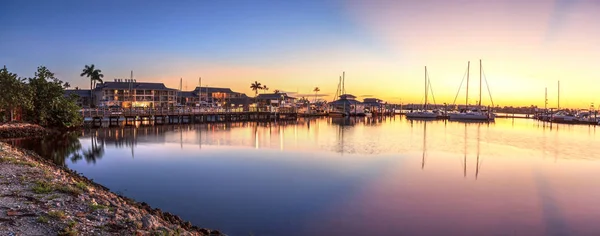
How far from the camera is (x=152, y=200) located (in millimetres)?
15242

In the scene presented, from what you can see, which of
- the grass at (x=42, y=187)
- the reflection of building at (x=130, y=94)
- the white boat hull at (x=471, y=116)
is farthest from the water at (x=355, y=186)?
the reflection of building at (x=130, y=94)

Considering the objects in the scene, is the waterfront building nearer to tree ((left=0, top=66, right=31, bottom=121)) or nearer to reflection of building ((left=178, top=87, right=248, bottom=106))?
reflection of building ((left=178, top=87, right=248, bottom=106))

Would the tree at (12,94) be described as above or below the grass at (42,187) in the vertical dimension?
above

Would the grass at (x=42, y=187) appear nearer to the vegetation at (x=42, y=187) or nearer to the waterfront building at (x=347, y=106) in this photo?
the vegetation at (x=42, y=187)

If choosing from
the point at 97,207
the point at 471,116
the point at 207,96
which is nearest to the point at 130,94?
the point at 207,96

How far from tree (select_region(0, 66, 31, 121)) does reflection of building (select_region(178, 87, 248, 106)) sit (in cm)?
6908

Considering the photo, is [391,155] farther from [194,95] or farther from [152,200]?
[194,95]

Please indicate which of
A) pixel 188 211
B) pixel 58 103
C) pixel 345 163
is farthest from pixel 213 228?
pixel 58 103

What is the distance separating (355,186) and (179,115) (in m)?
51.2

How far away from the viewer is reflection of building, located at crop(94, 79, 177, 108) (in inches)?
3612

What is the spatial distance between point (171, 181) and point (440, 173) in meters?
14.3

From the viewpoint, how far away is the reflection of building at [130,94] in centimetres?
9175

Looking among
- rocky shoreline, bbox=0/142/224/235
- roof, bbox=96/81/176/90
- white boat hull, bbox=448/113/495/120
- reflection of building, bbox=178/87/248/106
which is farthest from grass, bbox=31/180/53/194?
reflection of building, bbox=178/87/248/106

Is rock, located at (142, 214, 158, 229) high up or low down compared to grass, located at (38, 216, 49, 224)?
down
